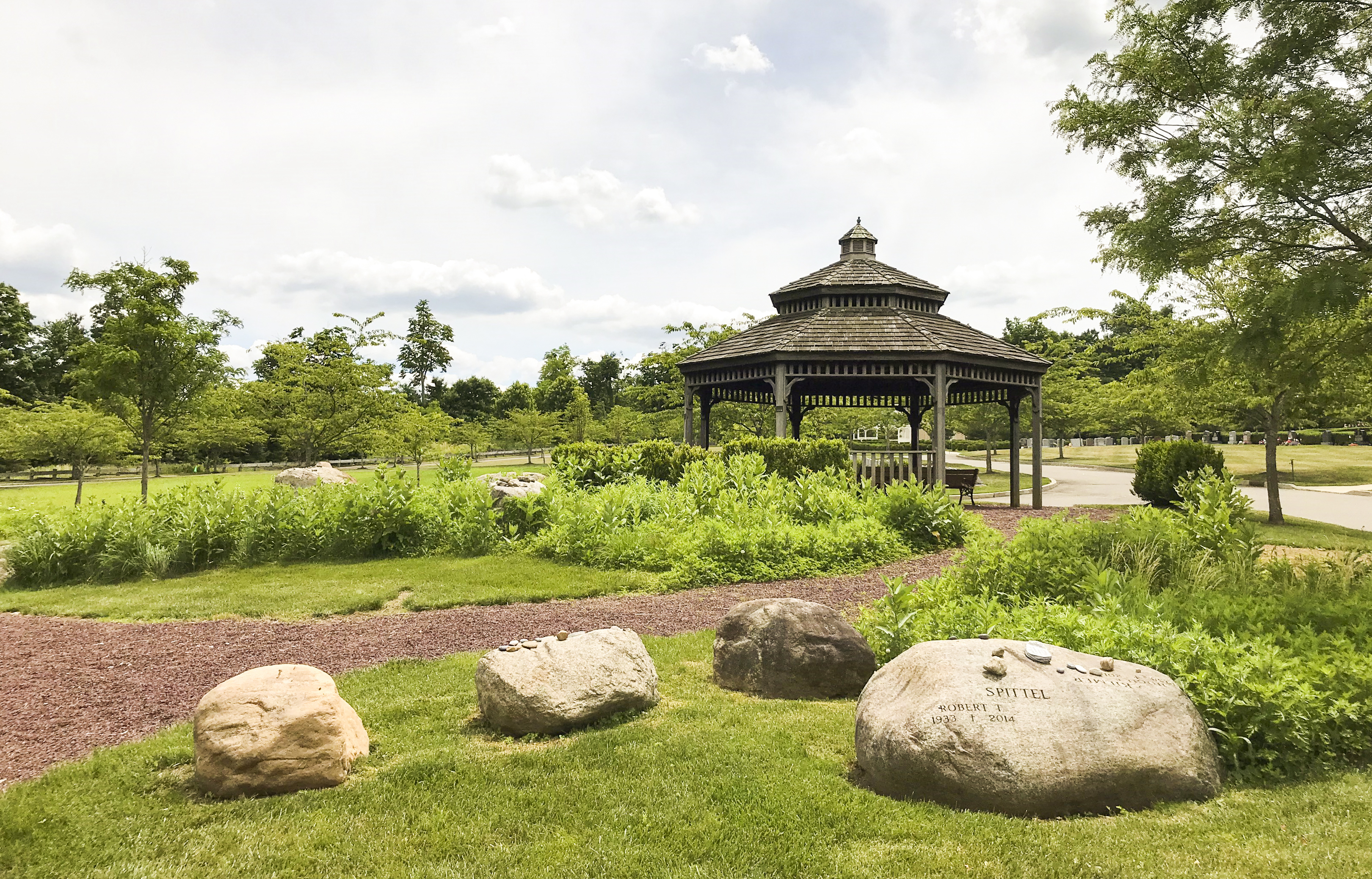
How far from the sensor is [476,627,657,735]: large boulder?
4.78 meters

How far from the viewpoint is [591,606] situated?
27.6 ft


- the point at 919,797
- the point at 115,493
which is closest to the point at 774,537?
the point at 919,797

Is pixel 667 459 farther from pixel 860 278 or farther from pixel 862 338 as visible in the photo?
pixel 860 278

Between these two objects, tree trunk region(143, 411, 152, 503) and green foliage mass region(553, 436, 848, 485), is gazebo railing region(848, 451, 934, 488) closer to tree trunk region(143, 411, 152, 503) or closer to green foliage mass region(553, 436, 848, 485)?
green foliage mass region(553, 436, 848, 485)

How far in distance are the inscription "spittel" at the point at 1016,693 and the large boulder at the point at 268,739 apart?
11.3 feet

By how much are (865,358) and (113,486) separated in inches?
1194

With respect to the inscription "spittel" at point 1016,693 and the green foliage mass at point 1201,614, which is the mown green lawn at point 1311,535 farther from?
the inscription "spittel" at point 1016,693

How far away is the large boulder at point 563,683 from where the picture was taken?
4.78 metres

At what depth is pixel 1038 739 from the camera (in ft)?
12.2

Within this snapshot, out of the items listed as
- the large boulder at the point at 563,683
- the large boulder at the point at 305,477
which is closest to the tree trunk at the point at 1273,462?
the large boulder at the point at 563,683

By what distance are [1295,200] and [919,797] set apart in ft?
26.5

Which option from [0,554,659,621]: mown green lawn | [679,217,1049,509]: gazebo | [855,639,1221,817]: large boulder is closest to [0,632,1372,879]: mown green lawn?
[855,639,1221,817]: large boulder

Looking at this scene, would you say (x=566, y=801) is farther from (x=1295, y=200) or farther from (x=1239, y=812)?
(x=1295, y=200)

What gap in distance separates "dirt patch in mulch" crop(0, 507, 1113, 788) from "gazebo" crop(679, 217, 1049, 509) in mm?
9102
